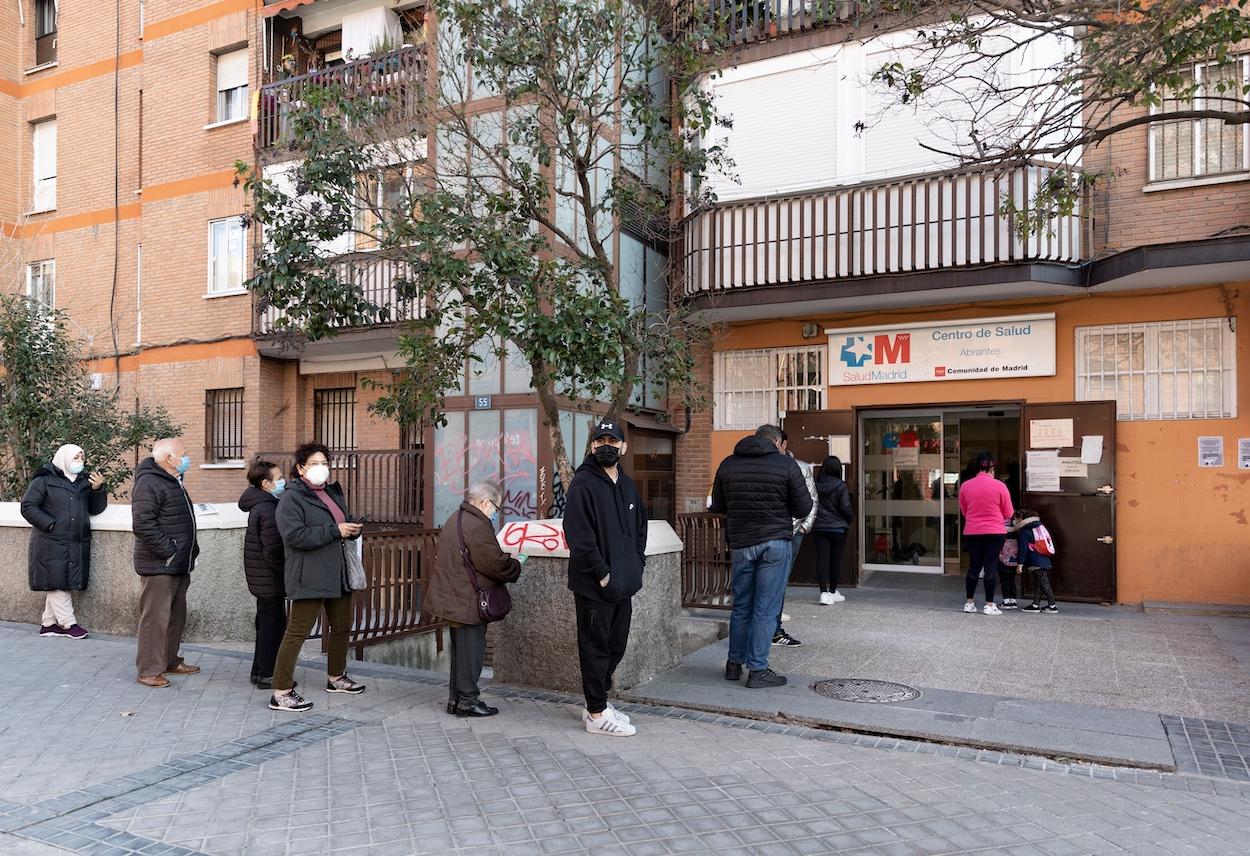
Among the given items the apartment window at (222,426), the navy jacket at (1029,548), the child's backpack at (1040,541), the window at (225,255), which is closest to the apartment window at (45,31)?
the window at (225,255)

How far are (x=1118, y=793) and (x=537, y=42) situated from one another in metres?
6.38

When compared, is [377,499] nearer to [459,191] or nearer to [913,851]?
[459,191]

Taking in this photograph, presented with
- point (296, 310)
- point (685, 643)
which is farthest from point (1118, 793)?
point (296, 310)

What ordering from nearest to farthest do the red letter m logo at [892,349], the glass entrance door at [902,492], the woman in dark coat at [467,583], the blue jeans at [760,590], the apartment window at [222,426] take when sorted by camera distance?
the woman in dark coat at [467,583]
the blue jeans at [760,590]
the red letter m logo at [892,349]
the glass entrance door at [902,492]
the apartment window at [222,426]


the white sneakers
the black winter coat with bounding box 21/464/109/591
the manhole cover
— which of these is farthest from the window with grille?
the white sneakers

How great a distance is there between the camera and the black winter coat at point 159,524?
689 centimetres

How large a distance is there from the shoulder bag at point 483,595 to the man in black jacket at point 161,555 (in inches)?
98.6

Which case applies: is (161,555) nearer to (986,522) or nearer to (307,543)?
(307,543)

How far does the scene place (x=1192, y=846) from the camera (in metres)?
3.99

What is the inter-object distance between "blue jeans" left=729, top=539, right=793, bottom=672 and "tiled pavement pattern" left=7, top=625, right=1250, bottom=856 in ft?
2.73

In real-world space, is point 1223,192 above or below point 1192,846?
above

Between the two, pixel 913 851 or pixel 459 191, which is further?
pixel 459 191

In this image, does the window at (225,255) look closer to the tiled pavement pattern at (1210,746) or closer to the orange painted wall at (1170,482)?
the orange painted wall at (1170,482)

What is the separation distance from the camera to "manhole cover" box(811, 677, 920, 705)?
634 cm
